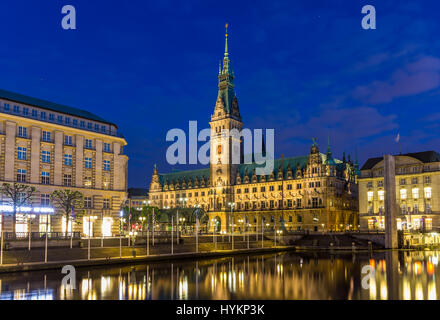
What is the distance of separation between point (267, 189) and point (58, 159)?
93767 millimetres

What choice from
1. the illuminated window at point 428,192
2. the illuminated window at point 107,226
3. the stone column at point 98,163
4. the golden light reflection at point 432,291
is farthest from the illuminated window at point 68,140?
the illuminated window at point 428,192

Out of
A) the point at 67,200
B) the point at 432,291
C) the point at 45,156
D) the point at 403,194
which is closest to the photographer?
the point at 432,291

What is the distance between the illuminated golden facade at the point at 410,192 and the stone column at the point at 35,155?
85806mm

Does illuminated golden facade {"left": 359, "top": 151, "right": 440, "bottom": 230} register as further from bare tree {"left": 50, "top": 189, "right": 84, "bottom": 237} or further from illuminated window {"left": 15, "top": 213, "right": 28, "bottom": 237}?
illuminated window {"left": 15, "top": 213, "right": 28, "bottom": 237}

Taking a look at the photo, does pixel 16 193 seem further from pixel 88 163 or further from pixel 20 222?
pixel 88 163

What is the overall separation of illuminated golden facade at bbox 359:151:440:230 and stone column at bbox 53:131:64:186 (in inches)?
3212

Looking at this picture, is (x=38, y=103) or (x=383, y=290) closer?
(x=383, y=290)

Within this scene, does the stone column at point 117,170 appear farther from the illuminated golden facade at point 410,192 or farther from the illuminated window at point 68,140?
the illuminated golden facade at point 410,192

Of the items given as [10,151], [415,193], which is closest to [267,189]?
[415,193]

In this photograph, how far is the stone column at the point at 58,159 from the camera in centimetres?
8525

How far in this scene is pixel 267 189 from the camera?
165000mm

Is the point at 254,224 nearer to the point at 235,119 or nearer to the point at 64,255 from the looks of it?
the point at 235,119

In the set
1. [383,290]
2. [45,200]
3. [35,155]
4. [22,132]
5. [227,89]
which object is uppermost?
[227,89]
